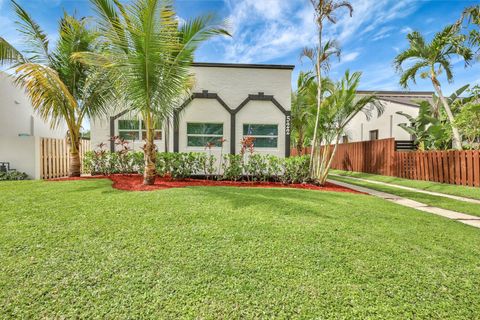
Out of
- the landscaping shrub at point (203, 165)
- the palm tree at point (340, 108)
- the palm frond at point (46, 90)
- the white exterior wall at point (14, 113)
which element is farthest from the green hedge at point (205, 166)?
the white exterior wall at point (14, 113)

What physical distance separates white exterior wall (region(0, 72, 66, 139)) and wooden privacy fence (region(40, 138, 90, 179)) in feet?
6.38

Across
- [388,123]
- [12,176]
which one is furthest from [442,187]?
[12,176]

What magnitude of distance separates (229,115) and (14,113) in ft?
41.7

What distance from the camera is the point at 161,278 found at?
2.39 metres

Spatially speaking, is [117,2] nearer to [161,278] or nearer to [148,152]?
[148,152]

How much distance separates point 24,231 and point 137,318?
8.73 feet

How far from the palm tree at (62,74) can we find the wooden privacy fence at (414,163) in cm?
1353

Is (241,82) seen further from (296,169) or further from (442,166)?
(442,166)

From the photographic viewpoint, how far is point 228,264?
2.66 metres

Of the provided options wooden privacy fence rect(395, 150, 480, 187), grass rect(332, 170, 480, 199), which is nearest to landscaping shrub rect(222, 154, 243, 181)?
grass rect(332, 170, 480, 199)

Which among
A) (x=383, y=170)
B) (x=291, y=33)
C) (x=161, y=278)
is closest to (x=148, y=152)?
(x=161, y=278)

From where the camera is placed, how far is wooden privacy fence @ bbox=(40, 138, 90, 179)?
9.60m

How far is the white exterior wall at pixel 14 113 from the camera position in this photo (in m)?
12.8

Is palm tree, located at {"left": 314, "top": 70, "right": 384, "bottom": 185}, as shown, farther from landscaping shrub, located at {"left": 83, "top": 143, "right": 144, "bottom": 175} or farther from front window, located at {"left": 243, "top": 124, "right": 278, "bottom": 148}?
landscaping shrub, located at {"left": 83, "top": 143, "right": 144, "bottom": 175}
